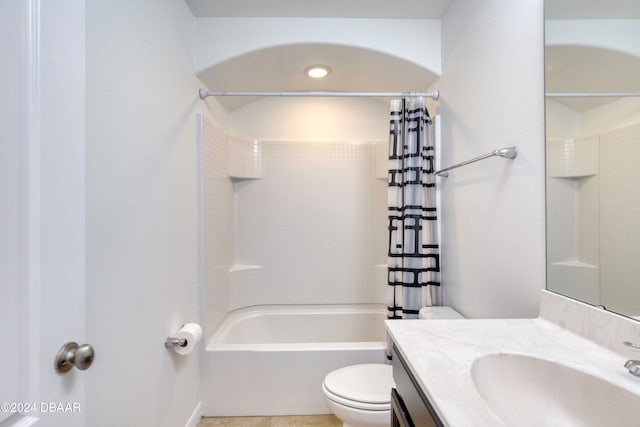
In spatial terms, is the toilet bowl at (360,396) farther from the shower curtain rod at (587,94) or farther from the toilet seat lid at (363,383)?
the shower curtain rod at (587,94)

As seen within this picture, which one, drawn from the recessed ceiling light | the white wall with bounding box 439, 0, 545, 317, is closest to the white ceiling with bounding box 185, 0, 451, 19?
the white wall with bounding box 439, 0, 545, 317

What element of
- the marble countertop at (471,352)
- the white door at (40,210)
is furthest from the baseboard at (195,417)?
the marble countertop at (471,352)

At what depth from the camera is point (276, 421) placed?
1762 millimetres

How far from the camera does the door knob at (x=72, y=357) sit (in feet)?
1.86

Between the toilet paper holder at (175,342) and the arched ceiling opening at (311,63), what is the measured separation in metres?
1.55

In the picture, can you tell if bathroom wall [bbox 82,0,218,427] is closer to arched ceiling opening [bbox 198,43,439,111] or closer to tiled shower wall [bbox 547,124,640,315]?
arched ceiling opening [bbox 198,43,439,111]

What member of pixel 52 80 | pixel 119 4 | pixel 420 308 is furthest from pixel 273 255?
pixel 52 80

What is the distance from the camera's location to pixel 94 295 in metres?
0.95

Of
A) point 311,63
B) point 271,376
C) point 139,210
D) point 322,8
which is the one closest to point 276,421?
point 271,376

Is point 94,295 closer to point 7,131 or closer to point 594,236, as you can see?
point 7,131

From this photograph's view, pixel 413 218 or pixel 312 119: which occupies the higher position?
pixel 312 119

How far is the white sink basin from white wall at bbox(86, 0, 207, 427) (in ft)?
3.84

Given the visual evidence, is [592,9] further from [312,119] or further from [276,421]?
[276,421]

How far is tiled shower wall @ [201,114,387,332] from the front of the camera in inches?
103
